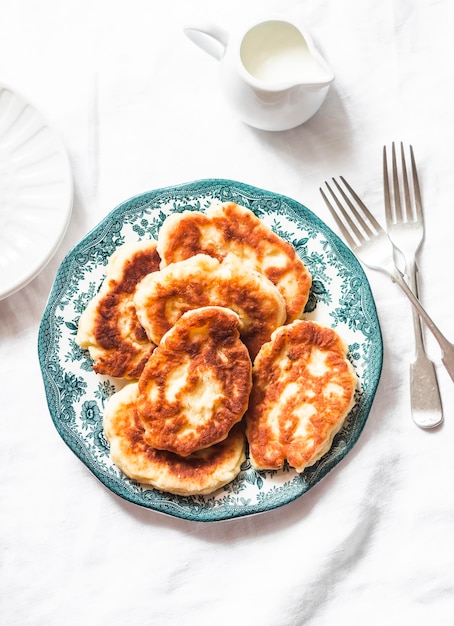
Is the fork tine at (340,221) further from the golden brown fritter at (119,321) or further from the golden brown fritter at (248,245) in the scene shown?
the golden brown fritter at (119,321)

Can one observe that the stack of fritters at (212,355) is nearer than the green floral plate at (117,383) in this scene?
Yes

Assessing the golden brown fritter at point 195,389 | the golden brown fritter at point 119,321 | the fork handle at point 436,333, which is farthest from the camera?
the fork handle at point 436,333

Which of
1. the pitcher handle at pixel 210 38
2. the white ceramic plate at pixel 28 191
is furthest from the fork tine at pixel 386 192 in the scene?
the white ceramic plate at pixel 28 191

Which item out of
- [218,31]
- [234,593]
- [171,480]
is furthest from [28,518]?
[218,31]

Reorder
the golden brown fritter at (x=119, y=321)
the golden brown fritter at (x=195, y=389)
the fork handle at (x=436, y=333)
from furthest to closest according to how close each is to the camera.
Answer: the fork handle at (x=436, y=333) → the golden brown fritter at (x=119, y=321) → the golden brown fritter at (x=195, y=389)

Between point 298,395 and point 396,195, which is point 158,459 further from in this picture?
point 396,195

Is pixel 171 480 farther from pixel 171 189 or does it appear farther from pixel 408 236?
pixel 408 236
